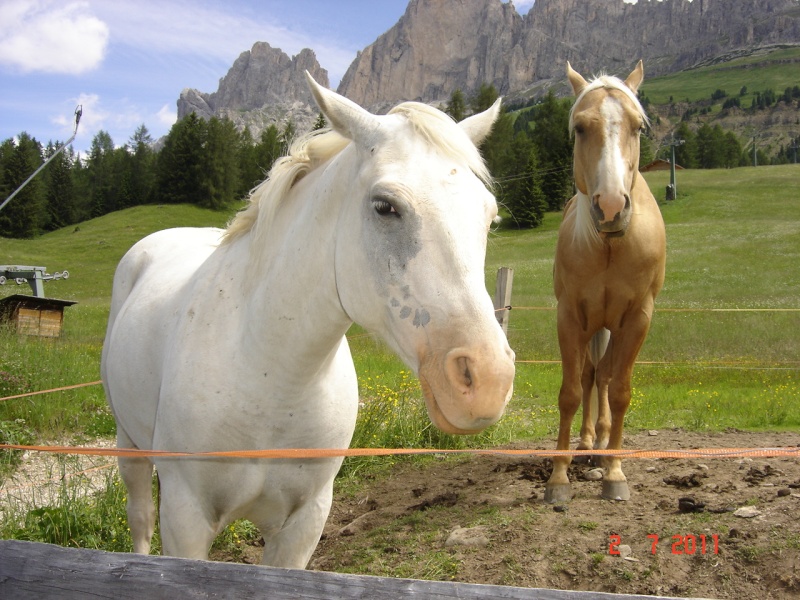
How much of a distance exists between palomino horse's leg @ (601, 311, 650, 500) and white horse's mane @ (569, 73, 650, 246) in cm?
69

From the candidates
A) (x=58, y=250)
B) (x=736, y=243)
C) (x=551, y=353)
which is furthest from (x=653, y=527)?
(x=58, y=250)

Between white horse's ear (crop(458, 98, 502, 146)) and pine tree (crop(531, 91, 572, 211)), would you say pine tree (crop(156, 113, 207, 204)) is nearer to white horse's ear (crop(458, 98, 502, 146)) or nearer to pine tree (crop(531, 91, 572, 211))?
pine tree (crop(531, 91, 572, 211))

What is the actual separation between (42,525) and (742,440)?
629cm

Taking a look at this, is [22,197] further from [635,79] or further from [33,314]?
[635,79]

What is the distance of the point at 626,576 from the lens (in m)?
3.34

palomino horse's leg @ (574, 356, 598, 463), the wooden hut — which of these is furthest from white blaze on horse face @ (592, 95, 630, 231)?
the wooden hut

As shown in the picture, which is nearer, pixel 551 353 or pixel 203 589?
pixel 203 589

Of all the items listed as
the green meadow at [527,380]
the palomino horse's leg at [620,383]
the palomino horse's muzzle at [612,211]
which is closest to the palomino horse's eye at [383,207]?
the green meadow at [527,380]

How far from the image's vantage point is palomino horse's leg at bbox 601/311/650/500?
4.52m

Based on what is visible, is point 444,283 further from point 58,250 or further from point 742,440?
point 58,250

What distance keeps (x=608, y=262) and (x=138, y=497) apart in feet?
11.4

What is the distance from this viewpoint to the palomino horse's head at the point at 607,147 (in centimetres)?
398

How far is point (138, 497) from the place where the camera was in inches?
137

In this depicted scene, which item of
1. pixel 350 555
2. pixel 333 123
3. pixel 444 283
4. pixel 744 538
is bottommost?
pixel 350 555
